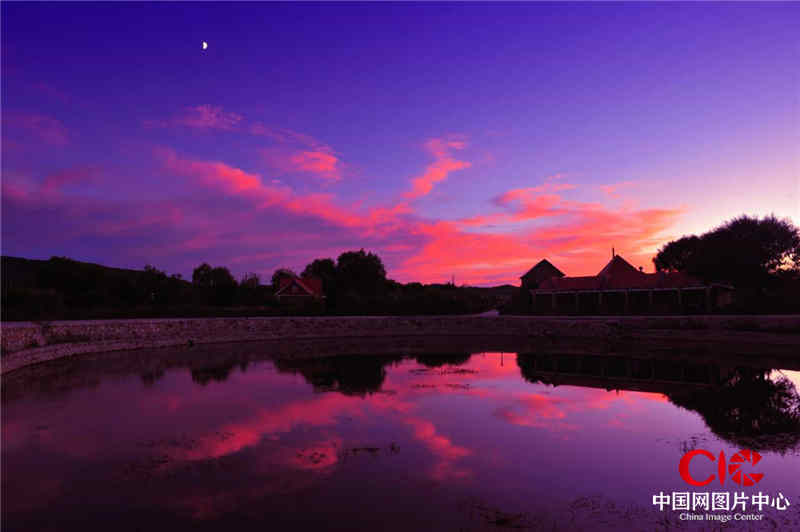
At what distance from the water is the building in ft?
74.2

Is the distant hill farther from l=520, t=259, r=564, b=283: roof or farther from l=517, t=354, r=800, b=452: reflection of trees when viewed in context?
l=520, t=259, r=564, b=283: roof

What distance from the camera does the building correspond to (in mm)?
47562

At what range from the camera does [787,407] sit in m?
18.1

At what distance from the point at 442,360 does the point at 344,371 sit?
8.19 meters

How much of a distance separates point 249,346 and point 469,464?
30693mm

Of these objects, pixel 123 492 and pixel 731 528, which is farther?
pixel 123 492

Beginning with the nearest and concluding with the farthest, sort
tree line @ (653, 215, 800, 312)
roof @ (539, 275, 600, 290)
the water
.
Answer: the water < roof @ (539, 275, 600, 290) < tree line @ (653, 215, 800, 312)

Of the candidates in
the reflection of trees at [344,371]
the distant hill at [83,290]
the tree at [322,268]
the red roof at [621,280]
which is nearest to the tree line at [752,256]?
the red roof at [621,280]

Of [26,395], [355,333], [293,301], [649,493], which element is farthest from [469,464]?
[293,301]

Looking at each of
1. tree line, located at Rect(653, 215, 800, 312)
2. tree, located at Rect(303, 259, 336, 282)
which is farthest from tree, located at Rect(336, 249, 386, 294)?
tree line, located at Rect(653, 215, 800, 312)

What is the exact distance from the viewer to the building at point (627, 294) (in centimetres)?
4756

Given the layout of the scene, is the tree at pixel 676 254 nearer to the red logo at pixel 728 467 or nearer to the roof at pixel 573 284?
the roof at pixel 573 284

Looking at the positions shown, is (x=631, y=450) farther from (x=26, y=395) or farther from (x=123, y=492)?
(x=26, y=395)

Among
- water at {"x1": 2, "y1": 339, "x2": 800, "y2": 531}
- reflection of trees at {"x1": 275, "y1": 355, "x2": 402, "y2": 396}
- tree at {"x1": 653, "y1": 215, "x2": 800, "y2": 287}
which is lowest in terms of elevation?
reflection of trees at {"x1": 275, "y1": 355, "x2": 402, "y2": 396}
